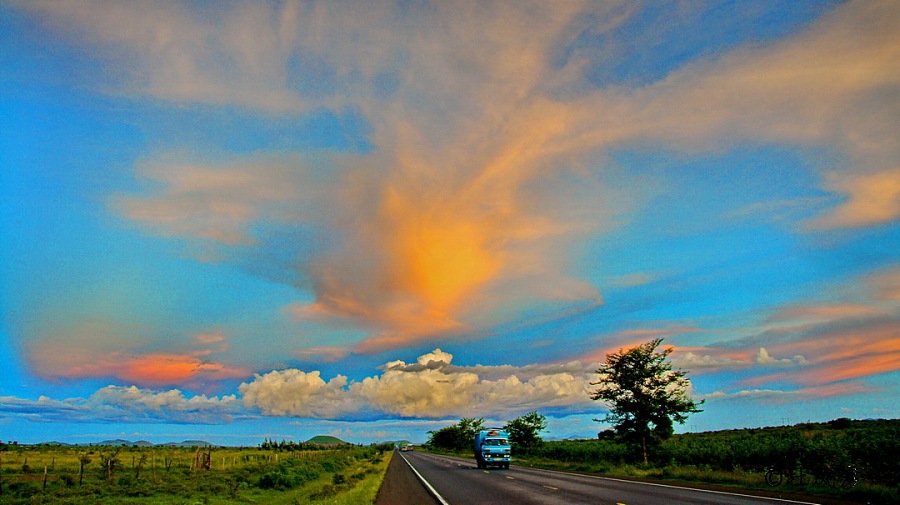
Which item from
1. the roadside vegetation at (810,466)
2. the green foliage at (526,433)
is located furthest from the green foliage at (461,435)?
the roadside vegetation at (810,466)

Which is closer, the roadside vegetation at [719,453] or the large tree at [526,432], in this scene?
the roadside vegetation at [719,453]

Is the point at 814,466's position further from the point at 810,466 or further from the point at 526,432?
the point at 526,432

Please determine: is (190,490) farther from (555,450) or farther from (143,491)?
(555,450)

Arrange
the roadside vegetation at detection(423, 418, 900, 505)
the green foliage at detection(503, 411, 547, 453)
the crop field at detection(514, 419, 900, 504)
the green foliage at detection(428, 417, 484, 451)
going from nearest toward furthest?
the roadside vegetation at detection(423, 418, 900, 505) → the crop field at detection(514, 419, 900, 504) → the green foliage at detection(503, 411, 547, 453) → the green foliage at detection(428, 417, 484, 451)

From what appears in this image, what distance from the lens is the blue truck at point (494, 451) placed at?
43.8 meters

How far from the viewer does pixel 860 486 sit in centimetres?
1942

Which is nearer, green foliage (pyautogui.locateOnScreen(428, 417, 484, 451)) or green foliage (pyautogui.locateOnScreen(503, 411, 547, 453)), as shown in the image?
green foliage (pyautogui.locateOnScreen(503, 411, 547, 453))

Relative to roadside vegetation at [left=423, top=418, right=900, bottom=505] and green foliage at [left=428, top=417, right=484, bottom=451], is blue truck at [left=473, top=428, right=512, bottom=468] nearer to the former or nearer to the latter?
roadside vegetation at [left=423, top=418, right=900, bottom=505]

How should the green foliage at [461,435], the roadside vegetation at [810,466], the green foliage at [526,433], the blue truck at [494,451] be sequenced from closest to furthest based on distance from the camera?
the roadside vegetation at [810,466]
the blue truck at [494,451]
the green foliage at [526,433]
the green foliage at [461,435]

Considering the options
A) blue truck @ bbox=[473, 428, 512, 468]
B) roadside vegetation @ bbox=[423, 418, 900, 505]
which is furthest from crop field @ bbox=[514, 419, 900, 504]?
blue truck @ bbox=[473, 428, 512, 468]

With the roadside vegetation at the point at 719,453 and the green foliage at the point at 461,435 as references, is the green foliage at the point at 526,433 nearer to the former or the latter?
the roadside vegetation at the point at 719,453

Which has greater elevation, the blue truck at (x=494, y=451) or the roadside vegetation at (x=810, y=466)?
the roadside vegetation at (x=810, y=466)

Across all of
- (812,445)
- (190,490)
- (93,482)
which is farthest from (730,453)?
(93,482)

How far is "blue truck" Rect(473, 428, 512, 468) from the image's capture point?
43.8 meters
